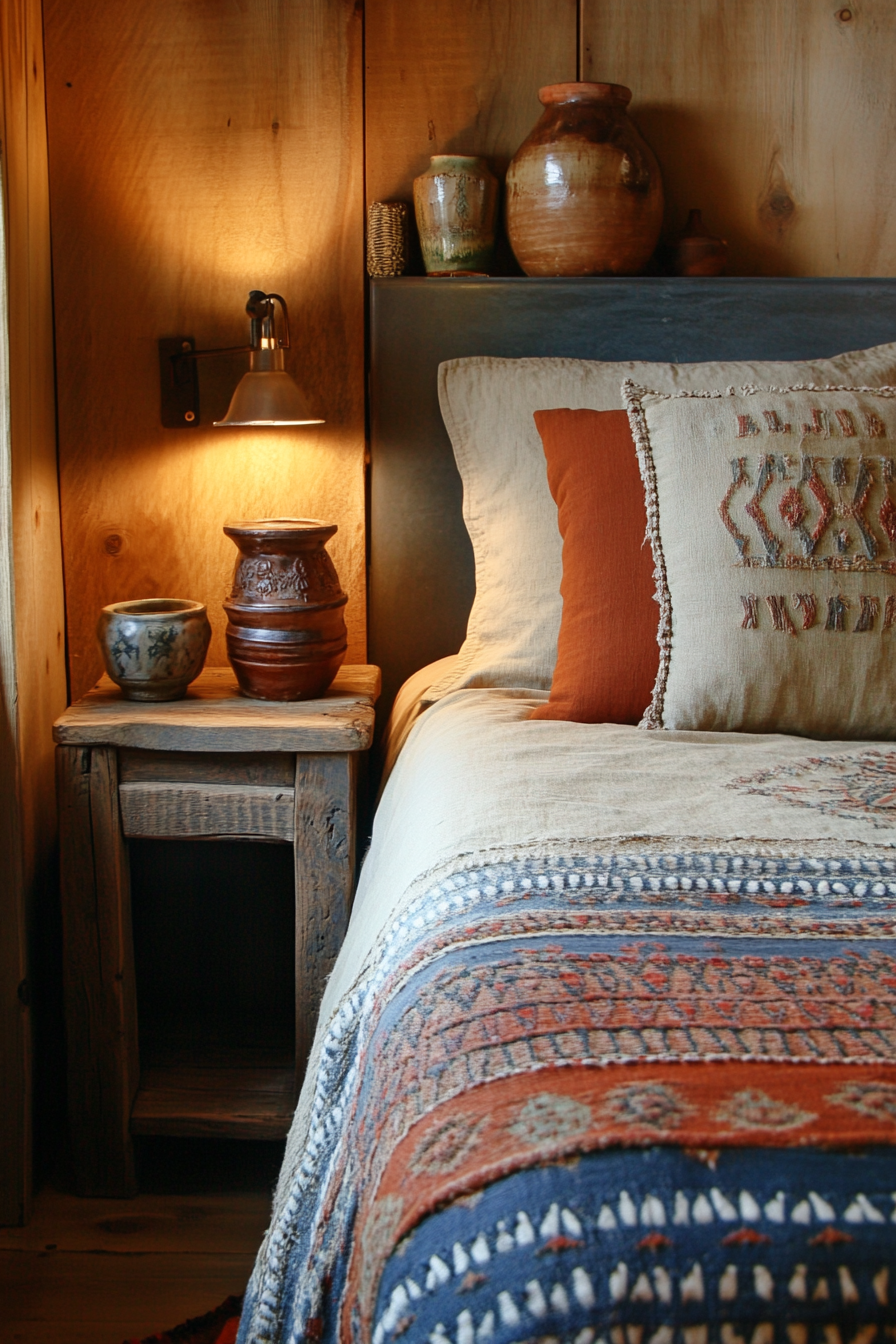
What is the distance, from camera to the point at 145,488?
1879 millimetres

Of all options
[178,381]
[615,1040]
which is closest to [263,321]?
[178,381]

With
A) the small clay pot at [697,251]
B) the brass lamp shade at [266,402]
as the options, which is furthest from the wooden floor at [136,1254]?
the small clay pot at [697,251]

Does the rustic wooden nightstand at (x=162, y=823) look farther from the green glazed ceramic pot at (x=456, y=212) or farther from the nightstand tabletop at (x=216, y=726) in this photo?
the green glazed ceramic pot at (x=456, y=212)

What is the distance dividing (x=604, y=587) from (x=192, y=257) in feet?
3.05

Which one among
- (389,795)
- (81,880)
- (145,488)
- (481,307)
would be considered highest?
(481,307)

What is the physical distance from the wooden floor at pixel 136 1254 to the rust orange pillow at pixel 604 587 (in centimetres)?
85

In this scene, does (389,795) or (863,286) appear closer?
(389,795)

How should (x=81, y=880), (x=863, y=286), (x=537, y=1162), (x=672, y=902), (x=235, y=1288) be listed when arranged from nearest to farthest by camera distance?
(x=537, y=1162) → (x=672, y=902) → (x=235, y=1288) → (x=81, y=880) → (x=863, y=286)

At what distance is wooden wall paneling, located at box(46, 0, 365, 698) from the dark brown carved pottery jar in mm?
285

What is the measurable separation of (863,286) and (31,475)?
4.37ft

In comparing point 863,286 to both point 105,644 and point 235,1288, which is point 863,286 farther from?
point 235,1288

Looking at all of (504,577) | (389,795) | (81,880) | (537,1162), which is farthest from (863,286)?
(537,1162)

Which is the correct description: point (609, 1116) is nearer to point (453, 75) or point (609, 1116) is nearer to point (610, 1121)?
point (610, 1121)

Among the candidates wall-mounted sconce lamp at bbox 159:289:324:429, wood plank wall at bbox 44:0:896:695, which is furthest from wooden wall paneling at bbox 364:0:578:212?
wall-mounted sconce lamp at bbox 159:289:324:429
